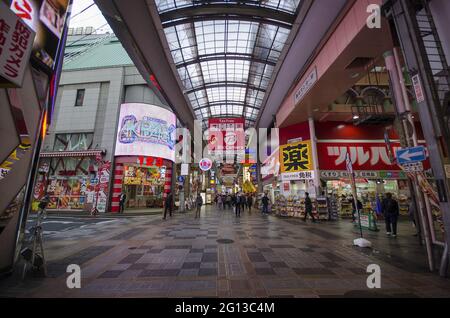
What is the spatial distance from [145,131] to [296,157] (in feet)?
42.6

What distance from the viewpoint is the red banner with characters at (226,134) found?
50.0 feet

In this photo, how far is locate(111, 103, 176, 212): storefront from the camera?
1581 cm

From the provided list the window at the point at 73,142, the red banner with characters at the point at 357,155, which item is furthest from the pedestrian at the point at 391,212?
the window at the point at 73,142

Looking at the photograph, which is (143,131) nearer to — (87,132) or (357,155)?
(87,132)

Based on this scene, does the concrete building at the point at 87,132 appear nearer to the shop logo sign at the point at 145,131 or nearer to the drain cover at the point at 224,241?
the shop logo sign at the point at 145,131

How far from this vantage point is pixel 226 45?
48.1 feet

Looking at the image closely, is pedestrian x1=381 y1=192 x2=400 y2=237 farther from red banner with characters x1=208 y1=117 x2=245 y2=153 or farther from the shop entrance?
the shop entrance

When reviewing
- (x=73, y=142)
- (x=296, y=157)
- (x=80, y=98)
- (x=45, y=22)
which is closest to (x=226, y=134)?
(x=296, y=157)

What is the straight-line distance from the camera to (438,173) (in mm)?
3957

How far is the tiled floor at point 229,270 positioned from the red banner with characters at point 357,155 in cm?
802

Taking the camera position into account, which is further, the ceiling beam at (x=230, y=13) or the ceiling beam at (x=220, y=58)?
the ceiling beam at (x=220, y=58)

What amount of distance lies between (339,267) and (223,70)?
1759 cm
